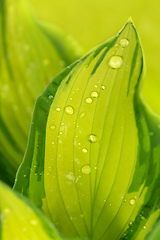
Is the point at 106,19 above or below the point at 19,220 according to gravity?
above

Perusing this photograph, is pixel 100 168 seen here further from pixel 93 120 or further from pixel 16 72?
pixel 16 72

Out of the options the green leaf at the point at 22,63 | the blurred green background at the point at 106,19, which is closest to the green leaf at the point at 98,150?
the green leaf at the point at 22,63

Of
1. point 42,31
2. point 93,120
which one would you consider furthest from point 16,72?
point 93,120

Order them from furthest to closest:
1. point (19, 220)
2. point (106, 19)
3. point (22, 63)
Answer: point (106, 19), point (22, 63), point (19, 220)

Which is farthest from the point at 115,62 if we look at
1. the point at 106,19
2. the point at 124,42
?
the point at 106,19

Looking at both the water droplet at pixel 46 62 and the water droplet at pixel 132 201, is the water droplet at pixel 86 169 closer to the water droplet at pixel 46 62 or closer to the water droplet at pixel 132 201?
the water droplet at pixel 132 201

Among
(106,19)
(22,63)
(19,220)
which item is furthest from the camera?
(106,19)

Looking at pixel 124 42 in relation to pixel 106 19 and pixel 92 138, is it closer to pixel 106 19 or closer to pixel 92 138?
pixel 92 138
